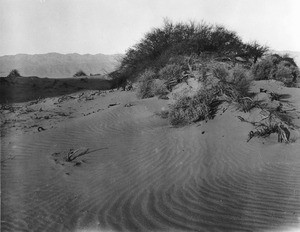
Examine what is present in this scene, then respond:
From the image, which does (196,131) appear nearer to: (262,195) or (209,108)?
(209,108)

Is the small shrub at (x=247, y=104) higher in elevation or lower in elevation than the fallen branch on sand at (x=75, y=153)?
higher

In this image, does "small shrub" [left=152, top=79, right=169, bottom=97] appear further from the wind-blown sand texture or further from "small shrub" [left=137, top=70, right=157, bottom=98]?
the wind-blown sand texture

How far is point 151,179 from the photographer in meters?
5.41

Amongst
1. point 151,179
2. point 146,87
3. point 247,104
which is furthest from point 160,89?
point 151,179

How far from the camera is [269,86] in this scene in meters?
11.6

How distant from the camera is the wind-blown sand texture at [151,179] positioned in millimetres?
4051

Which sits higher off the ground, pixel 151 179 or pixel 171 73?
pixel 171 73

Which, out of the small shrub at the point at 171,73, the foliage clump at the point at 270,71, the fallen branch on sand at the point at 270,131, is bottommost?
the fallen branch on sand at the point at 270,131

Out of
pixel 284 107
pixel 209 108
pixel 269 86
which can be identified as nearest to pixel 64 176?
pixel 209 108

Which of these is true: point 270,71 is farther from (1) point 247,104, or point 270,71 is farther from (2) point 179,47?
(1) point 247,104

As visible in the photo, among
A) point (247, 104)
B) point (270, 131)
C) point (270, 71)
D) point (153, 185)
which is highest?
point (270, 71)

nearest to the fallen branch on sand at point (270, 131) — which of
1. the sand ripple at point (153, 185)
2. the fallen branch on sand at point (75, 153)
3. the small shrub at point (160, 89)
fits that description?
the sand ripple at point (153, 185)

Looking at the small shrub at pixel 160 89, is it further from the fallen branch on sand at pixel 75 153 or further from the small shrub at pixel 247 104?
the fallen branch on sand at pixel 75 153

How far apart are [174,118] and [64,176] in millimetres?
3462
